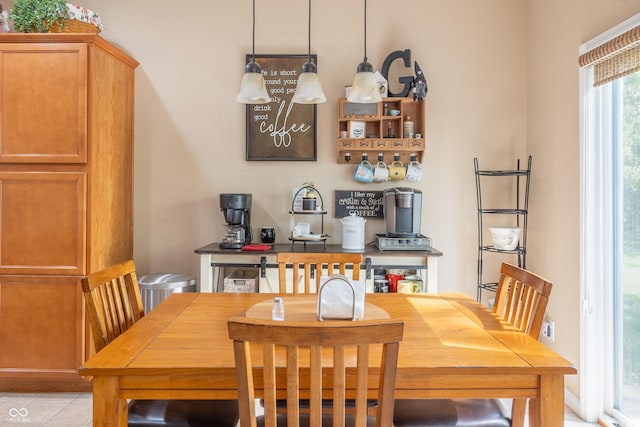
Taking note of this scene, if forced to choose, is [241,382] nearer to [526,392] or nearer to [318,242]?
[526,392]

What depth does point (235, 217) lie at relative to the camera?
2.99m

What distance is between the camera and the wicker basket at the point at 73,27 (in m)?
2.69

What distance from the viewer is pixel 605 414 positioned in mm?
2369

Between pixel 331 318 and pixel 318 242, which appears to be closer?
pixel 331 318

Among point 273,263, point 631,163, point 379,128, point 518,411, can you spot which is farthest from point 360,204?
point 518,411

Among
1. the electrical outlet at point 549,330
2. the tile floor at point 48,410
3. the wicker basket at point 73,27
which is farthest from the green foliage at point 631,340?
the wicker basket at point 73,27

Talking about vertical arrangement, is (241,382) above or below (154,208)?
below

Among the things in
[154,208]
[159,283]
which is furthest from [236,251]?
[154,208]

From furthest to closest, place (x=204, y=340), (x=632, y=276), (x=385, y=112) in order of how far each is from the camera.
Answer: (x=385, y=112), (x=632, y=276), (x=204, y=340)

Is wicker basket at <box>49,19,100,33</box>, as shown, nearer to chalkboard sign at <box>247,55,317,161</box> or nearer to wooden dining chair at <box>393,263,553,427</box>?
chalkboard sign at <box>247,55,317,161</box>

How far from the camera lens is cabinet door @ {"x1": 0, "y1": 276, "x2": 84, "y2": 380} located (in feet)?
8.71

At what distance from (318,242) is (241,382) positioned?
7.19ft

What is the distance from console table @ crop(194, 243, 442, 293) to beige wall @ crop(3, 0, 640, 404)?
0.51 metres

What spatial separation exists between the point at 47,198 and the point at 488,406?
2.61m
